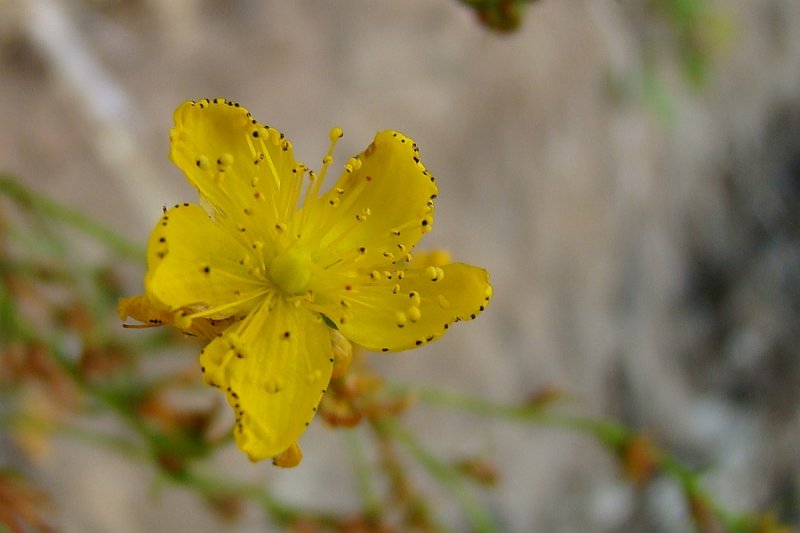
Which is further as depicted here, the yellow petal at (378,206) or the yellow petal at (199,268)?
the yellow petal at (378,206)

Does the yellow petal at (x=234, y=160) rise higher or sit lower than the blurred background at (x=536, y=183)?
lower

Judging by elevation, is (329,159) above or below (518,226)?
below

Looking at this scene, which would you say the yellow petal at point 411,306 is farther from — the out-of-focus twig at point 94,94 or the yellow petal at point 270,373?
the out-of-focus twig at point 94,94

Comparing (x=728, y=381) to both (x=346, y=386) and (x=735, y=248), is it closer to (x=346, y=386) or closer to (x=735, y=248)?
(x=735, y=248)

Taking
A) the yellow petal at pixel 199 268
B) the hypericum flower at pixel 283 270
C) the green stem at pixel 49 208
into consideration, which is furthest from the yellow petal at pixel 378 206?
the green stem at pixel 49 208

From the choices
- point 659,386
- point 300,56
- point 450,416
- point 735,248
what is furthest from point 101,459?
point 735,248

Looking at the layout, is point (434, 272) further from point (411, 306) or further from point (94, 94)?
point (94, 94)

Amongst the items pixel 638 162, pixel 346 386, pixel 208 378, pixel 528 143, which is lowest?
pixel 208 378
